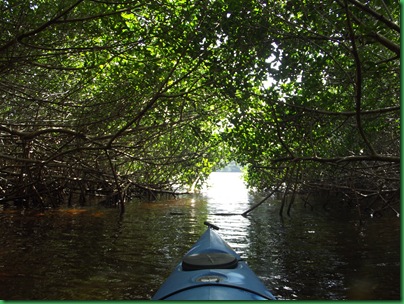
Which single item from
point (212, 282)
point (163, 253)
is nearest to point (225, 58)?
point (163, 253)

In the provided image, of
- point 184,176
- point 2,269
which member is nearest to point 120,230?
point 2,269

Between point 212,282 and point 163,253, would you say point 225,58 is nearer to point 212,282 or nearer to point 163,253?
point 163,253

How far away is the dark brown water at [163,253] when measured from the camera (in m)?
3.99

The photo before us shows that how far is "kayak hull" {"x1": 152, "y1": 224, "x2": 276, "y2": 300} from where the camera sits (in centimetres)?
246

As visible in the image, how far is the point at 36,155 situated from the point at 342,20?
710 cm

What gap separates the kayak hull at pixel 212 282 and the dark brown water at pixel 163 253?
918mm

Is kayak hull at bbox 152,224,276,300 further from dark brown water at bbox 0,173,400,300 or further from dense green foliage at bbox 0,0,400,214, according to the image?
dense green foliage at bbox 0,0,400,214

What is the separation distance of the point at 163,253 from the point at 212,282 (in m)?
3.15

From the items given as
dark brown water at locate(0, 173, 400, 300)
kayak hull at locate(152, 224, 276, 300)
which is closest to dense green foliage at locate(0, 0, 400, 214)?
dark brown water at locate(0, 173, 400, 300)

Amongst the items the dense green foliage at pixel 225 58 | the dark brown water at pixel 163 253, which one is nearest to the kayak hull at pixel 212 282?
the dark brown water at pixel 163 253

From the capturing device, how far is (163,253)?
18.4 feet

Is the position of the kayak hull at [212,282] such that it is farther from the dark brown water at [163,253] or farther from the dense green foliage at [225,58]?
the dense green foliage at [225,58]

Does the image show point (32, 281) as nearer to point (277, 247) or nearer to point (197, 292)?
point (197, 292)

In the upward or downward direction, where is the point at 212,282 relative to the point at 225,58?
downward
